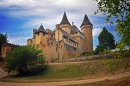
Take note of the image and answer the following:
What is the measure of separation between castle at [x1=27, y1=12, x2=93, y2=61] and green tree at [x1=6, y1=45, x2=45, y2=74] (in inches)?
585

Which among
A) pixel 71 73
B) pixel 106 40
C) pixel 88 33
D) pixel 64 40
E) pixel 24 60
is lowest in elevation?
pixel 71 73

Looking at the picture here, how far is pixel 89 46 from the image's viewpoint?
219 ft

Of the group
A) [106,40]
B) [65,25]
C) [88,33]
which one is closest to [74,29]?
[65,25]

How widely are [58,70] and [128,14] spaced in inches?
851

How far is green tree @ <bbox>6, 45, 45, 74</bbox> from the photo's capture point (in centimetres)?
3431

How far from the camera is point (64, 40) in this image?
56.2m

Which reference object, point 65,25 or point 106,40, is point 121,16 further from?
point 65,25

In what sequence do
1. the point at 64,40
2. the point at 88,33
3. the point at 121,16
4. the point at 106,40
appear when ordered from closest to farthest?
the point at 121,16 < the point at 64,40 < the point at 106,40 < the point at 88,33

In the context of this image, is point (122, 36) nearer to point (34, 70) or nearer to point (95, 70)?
point (95, 70)

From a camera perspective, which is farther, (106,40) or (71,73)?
(106,40)

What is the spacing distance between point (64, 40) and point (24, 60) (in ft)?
75.9

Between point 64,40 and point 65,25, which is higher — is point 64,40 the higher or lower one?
the lower one

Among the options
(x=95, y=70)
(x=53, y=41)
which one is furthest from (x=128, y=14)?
(x=53, y=41)

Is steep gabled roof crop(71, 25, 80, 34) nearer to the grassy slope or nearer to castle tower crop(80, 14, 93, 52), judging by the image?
castle tower crop(80, 14, 93, 52)
